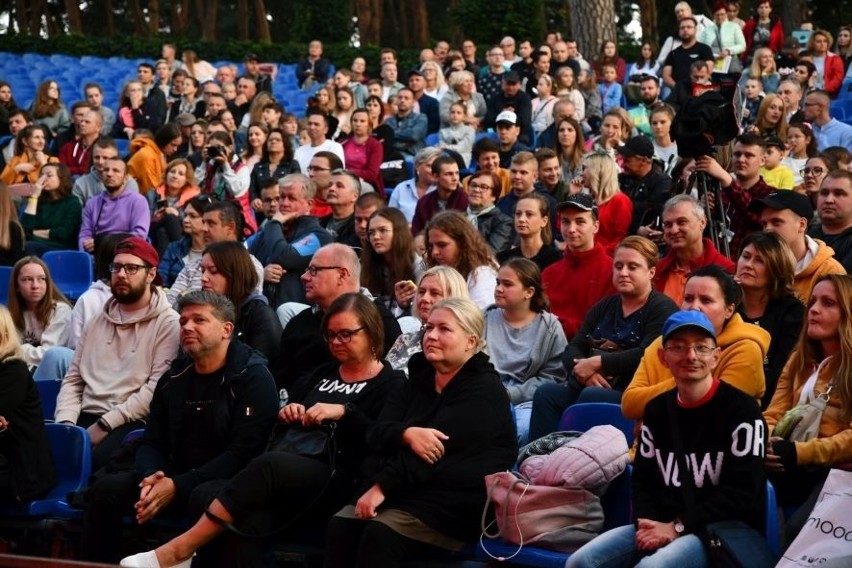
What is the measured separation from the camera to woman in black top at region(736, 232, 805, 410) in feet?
18.9

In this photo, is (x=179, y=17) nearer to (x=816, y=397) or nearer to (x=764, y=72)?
(x=764, y=72)

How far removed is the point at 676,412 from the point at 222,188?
23.2ft

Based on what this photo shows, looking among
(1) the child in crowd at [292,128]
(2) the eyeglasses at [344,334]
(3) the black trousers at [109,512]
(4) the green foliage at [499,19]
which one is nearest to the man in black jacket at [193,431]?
Answer: (3) the black trousers at [109,512]

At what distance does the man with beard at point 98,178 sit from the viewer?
34.7ft

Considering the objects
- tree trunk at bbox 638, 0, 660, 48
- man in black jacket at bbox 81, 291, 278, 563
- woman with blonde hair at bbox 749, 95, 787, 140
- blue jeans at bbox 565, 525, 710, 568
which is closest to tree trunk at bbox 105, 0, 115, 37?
tree trunk at bbox 638, 0, 660, 48

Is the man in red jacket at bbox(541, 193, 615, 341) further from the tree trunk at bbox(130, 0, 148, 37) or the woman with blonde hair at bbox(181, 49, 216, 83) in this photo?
the tree trunk at bbox(130, 0, 148, 37)

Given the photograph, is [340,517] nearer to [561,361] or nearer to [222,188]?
[561,361]

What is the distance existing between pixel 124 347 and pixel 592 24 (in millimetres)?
14178

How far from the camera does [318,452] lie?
5.64 meters

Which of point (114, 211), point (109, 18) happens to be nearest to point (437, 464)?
point (114, 211)

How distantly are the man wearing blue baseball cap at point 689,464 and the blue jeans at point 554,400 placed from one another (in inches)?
41.0

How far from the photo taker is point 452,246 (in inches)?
287

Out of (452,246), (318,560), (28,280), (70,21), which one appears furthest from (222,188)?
(70,21)

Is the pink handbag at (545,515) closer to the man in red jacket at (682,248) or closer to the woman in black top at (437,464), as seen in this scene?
the woman in black top at (437,464)
